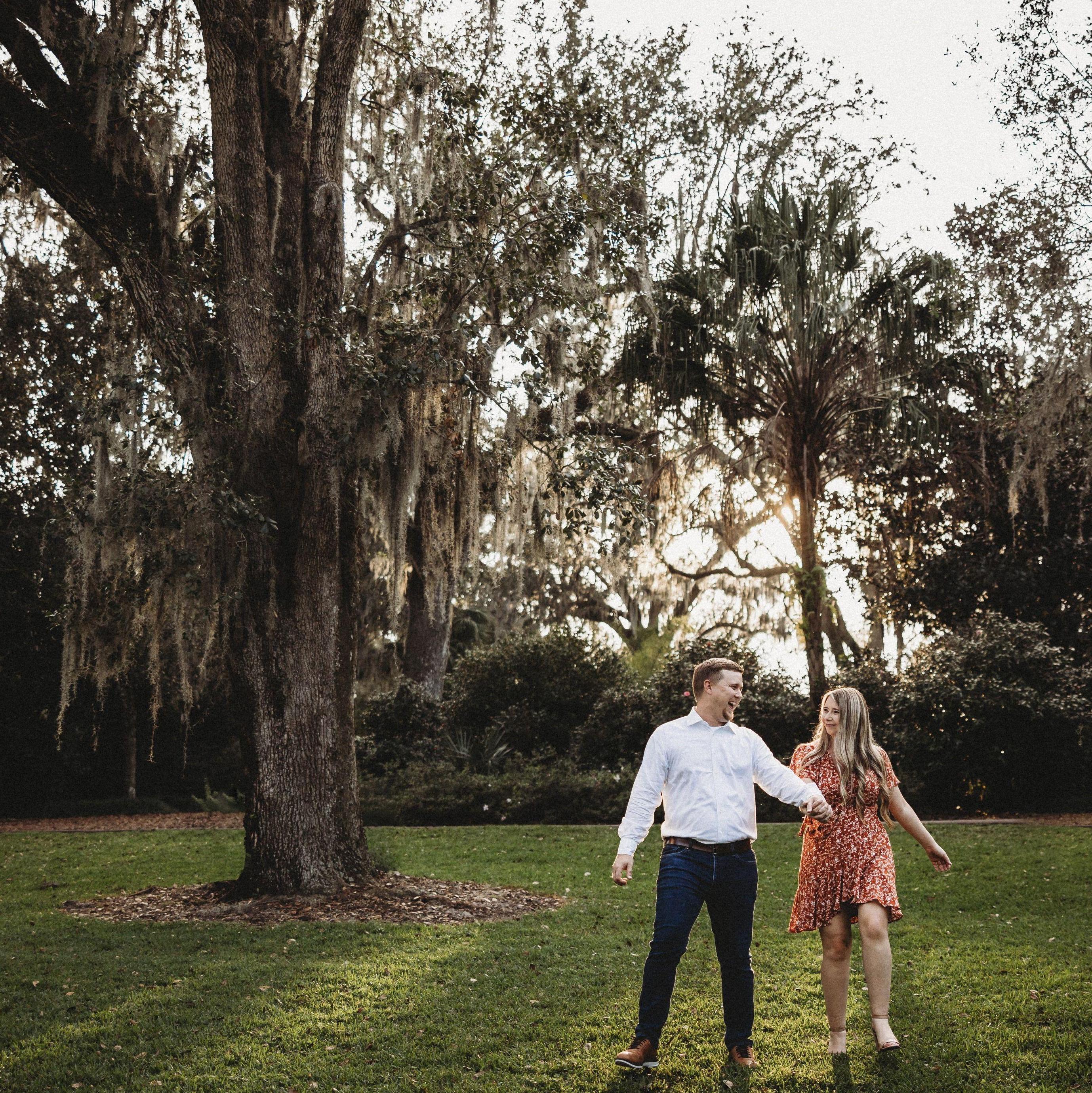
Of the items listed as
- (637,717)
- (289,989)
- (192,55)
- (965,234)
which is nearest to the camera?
(289,989)

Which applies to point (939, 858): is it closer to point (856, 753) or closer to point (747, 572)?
point (856, 753)

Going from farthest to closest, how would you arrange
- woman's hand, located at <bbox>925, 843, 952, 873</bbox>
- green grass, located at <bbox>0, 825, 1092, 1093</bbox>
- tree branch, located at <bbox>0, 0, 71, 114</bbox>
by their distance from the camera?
A: tree branch, located at <bbox>0, 0, 71, 114</bbox>, woman's hand, located at <bbox>925, 843, 952, 873</bbox>, green grass, located at <bbox>0, 825, 1092, 1093</bbox>

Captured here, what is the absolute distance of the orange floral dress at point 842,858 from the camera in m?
4.52

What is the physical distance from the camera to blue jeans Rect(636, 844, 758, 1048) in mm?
4141

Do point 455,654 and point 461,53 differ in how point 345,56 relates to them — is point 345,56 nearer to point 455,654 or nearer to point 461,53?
point 461,53

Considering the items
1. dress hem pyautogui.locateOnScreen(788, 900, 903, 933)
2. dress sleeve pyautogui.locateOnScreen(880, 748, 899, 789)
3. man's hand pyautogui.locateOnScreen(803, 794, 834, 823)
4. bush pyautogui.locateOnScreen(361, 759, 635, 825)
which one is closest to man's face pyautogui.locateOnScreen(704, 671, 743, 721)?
man's hand pyautogui.locateOnScreen(803, 794, 834, 823)

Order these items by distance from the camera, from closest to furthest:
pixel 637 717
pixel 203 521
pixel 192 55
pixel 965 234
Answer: pixel 203 521, pixel 192 55, pixel 637 717, pixel 965 234

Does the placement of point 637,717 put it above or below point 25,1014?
above

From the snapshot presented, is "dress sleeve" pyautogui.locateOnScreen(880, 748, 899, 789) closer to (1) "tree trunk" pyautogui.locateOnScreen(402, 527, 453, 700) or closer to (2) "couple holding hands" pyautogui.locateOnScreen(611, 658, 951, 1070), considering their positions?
(2) "couple holding hands" pyautogui.locateOnScreen(611, 658, 951, 1070)

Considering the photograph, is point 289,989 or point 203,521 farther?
point 203,521

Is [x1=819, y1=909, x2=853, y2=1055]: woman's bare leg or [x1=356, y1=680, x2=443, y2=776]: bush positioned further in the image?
[x1=356, y1=680, x2=443, y2=776]: bush

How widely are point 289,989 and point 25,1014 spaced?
1252 millimetres

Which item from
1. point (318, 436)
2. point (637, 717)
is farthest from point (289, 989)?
point (637, 717)

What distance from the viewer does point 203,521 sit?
773 cm
